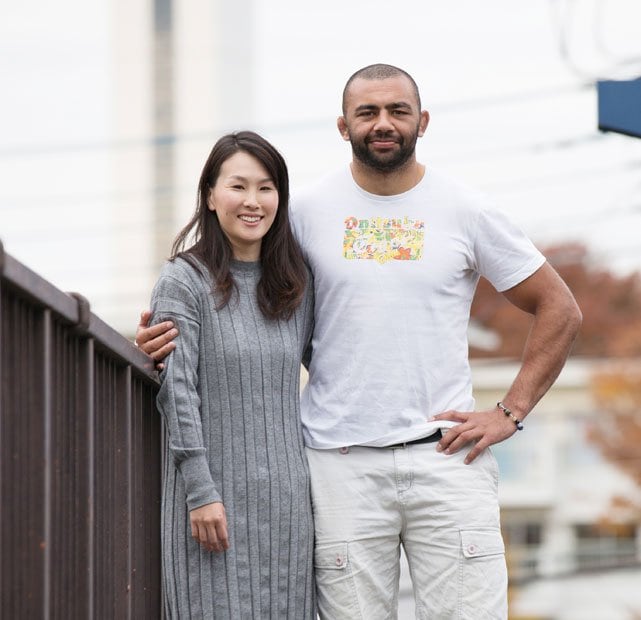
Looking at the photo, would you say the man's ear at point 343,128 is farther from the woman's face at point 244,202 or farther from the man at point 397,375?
the woman's face at point 244,202

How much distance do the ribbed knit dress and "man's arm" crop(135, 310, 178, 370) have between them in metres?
0.02

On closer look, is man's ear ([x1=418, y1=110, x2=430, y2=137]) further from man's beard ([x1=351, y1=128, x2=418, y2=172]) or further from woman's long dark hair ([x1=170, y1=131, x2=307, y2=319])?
woman's long dark hair ([x1=170, y1=131, x2=307, y2=319])

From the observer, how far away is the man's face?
3.55m

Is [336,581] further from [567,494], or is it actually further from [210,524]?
[567,494]

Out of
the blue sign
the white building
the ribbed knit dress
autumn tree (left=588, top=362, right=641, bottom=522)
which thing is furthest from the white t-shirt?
the white building

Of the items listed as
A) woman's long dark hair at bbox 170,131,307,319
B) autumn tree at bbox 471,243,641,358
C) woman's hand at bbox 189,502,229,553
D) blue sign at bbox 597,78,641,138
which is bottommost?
woman's hand at bbox 189,502,229,553

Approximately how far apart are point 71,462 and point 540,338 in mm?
1488

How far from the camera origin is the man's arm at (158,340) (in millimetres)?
3229

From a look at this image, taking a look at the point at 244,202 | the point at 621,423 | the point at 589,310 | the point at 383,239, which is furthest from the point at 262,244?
the point at 589,310

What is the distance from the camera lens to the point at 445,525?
3.49 m

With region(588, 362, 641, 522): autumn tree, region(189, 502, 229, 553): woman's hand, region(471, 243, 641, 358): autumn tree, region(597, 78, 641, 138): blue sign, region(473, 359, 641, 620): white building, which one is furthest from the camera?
region(471, 243, 641, 358): autumn tree

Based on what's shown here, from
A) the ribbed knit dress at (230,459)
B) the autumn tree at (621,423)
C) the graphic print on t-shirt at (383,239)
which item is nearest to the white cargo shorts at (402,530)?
the ribbed knit dress at (230,459)

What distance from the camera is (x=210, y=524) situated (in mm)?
3164

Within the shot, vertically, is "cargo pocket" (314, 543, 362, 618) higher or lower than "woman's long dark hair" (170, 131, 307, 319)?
lower
